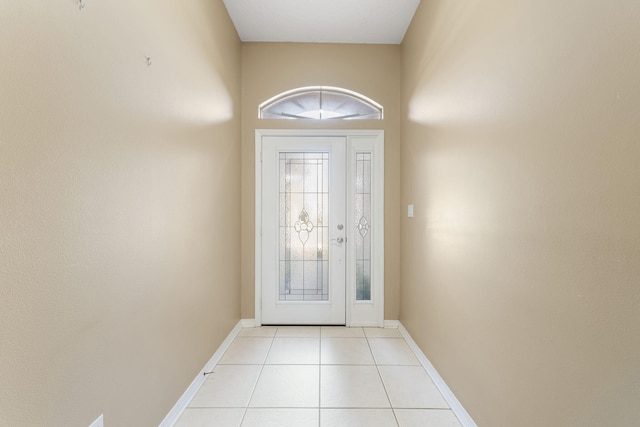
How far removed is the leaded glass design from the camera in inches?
134

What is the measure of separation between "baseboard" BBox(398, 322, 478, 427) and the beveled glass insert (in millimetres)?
1076

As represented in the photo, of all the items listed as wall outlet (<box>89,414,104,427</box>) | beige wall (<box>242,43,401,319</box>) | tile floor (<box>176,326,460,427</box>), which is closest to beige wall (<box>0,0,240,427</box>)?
wall outlet (<box>89,414,104,427</box>)

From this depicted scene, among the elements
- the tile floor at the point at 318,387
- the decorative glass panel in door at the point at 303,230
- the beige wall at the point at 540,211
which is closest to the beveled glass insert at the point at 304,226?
the decorative glass panel in door at the point at 303,230

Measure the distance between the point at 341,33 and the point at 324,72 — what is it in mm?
405

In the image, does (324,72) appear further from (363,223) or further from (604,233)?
(604,233)

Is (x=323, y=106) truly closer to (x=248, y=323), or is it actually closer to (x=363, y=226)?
(x=363, y=226)

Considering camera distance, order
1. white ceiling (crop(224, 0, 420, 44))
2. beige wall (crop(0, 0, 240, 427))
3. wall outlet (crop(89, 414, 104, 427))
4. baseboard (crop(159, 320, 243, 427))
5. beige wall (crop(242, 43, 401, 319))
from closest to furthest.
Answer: beige wall (crop(0, 0, 240, 427)) → wall outlet (crop(89, 414, 104, 427)) → baseboard (crop(159, 320, 243, 427)) → white ceiling (crop(224, 0, 420, 44)) → beige wall (crop(242, 43, 401, 319))

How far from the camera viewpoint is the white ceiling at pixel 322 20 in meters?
2.68

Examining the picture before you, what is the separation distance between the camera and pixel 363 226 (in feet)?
11.2

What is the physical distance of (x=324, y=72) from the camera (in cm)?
333

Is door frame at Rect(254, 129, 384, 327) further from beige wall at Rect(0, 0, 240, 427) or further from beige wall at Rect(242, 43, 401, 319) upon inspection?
beige wall at Rect(0, 0, 240, 427)

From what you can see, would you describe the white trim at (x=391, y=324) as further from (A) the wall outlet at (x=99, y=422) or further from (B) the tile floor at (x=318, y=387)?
(A) the wall outlet at (x=99, y=422)

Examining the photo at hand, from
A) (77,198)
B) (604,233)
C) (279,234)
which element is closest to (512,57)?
(604,233)

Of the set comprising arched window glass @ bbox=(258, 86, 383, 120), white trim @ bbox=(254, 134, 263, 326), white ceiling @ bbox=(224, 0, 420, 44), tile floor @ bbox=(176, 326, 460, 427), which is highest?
white ceiling @ bbox=(224, 0, 420, 44)
